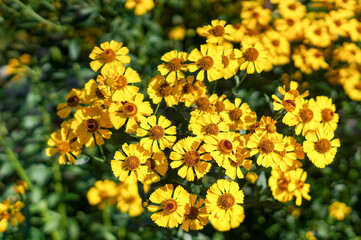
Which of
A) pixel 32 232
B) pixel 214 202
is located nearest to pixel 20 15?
pixel 32 232

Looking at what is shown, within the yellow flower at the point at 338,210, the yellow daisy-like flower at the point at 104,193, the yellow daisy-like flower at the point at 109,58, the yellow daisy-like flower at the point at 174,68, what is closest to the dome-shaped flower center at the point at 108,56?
the yellow daisy-like flower at the point at 109,58

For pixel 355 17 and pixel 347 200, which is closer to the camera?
pixel 347 200

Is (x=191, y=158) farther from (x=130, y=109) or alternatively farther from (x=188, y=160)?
(x=130, y=109)

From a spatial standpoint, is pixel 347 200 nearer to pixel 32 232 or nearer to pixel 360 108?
pixel 360 108


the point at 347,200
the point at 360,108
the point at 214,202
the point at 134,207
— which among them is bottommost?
the point at 347,200

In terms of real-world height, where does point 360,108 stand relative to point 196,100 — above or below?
below

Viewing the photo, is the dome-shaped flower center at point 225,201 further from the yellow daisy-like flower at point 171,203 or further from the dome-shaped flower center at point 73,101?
the dome-shaped flower center at point 73,101

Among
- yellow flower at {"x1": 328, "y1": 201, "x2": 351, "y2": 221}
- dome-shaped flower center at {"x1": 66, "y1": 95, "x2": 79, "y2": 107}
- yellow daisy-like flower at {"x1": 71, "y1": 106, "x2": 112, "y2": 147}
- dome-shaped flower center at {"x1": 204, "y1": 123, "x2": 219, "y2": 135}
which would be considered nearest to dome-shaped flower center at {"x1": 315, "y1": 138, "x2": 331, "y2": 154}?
dome-shaped flower center at {"x1": 204, "y1": 123, "x2": 219, "y2": 135}

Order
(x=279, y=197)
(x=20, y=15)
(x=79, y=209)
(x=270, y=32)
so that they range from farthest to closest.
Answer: (x=79, y=209) < (x=270, y=32) < (x=20, y=15) < (x=279, y=197)

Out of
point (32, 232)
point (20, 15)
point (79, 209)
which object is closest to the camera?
point (32, 232)
